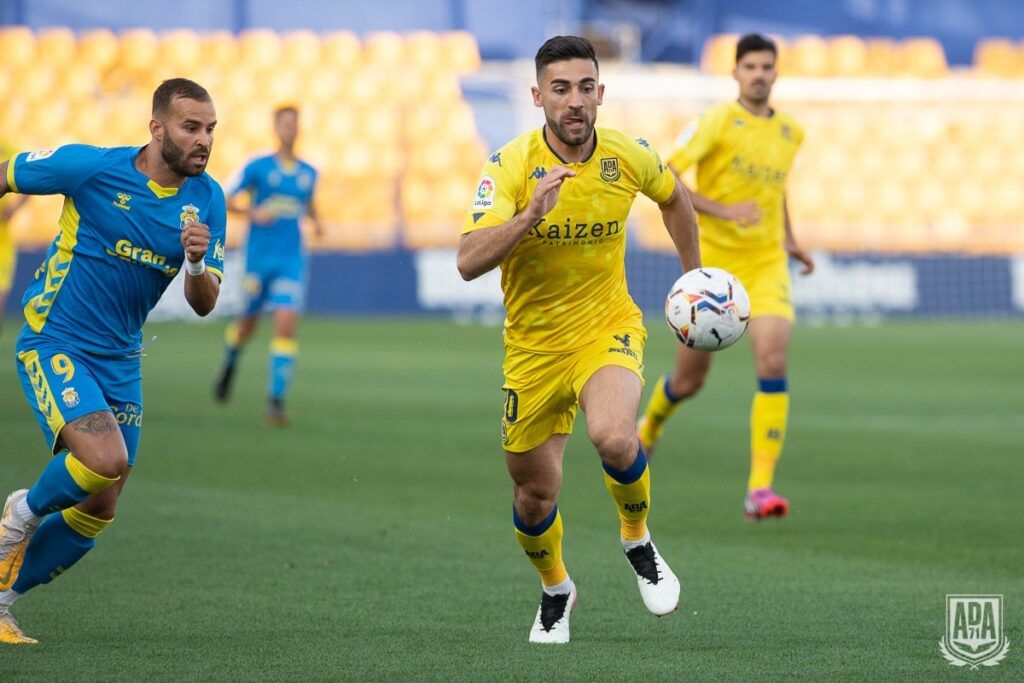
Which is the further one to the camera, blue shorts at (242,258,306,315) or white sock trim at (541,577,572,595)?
blue shorts at (242,258,306,315)

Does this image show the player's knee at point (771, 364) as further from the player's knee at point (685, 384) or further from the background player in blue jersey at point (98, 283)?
the background player in blue jersey at point (98, 283)

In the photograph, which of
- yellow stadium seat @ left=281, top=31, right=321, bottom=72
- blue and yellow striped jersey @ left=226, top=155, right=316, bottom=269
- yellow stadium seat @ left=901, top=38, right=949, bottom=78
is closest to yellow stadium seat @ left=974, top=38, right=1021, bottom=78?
yellow stadium seat @ left=901, top=38, right=949, bottom=78

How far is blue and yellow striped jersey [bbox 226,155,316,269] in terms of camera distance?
1432 cm

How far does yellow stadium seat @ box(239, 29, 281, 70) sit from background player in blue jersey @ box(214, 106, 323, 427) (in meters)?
15.2

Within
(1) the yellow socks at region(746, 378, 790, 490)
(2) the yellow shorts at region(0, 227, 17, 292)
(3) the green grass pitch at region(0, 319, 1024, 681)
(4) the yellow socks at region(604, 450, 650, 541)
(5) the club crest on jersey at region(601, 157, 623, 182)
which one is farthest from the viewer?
(2) the yellow shorts at region(0, 227, 17, 292)

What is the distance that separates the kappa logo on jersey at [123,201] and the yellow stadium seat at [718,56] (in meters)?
24.9

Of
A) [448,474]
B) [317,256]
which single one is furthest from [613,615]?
[317,256]

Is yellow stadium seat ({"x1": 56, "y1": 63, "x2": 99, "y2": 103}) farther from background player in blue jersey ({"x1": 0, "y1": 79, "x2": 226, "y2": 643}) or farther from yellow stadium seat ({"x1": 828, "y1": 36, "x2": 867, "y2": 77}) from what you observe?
background player in blue jersey ({"x1": 0, "y1": 79, "x2": 226, "y2": 643})

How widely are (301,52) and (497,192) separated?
24.6 metres

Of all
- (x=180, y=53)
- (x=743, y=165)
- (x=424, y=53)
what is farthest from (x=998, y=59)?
(x=743, y=165)

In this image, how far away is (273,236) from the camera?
14383 mm

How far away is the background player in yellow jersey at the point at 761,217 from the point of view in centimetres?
904

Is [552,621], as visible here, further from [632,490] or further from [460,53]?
[460,53]

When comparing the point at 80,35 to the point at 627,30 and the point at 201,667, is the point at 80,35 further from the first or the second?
the point at 201,667
